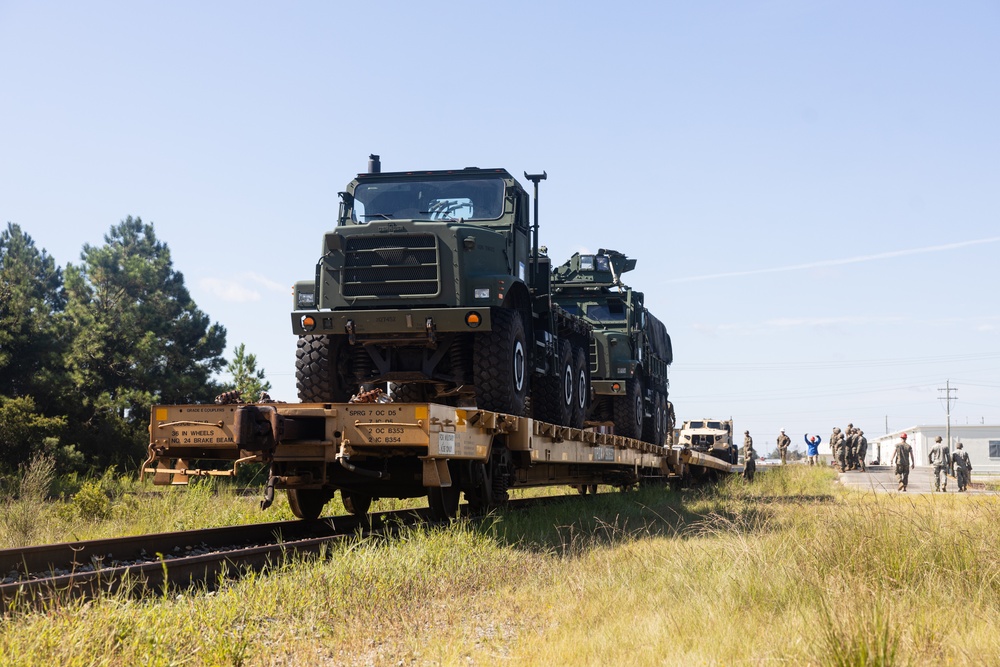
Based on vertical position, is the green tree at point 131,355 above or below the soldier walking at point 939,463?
above

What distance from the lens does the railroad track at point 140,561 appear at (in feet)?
19.4

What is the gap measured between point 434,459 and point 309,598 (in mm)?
2656

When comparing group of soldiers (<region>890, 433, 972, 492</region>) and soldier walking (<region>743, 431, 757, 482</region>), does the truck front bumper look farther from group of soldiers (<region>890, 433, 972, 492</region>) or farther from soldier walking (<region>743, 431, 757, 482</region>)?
soldier walking (<region>743, 431, 757, 482</region>)

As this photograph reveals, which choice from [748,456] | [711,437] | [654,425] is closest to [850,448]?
[711,437]

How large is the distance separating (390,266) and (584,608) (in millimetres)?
4996

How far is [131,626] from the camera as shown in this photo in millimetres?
4727

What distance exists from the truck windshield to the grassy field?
3.66 metres

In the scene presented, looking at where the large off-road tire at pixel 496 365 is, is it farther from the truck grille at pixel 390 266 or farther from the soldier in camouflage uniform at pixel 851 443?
the soldier in camouflage uniform at pixel 851 443

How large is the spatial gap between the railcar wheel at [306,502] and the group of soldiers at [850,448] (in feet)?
88.2

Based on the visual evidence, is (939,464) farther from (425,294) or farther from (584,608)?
(584,608)

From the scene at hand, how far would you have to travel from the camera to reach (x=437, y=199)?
1091 cm

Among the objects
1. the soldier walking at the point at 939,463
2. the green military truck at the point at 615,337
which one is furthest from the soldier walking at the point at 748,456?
the green military truck at the point at 615,337

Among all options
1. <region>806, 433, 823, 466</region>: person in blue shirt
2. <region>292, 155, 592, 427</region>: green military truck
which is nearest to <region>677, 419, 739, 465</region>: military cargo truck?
<region>806, 433, 823, 466</region>: person in blue shirt

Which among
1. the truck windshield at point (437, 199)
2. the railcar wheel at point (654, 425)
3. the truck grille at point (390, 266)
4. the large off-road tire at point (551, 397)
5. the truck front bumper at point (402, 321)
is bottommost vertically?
the railcar wheel at point (654, 425)
